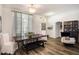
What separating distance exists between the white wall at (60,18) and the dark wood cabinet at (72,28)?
10 centimetres

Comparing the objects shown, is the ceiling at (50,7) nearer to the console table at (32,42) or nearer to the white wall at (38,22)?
the white wall at (38,22)

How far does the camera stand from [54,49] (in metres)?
2.43

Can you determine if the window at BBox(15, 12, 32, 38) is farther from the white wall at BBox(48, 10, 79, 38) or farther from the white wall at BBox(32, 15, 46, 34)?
the white wall at BBox(48, 10, 79, 38)

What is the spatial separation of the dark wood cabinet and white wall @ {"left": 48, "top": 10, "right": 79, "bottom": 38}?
0.10 m

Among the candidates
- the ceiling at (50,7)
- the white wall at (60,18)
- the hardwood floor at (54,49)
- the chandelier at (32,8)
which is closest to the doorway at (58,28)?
the white wall at (60,18)

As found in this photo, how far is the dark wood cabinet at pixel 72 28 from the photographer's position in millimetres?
2359

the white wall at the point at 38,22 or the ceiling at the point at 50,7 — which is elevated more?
the ceiling at the point at 50,7

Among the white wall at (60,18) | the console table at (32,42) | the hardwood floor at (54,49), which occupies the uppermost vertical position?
the white wall at (60,18)

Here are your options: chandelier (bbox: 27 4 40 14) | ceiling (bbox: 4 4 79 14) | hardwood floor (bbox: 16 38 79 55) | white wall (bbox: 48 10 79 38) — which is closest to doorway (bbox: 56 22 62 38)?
white wall (bbox: 48 10 79 38)

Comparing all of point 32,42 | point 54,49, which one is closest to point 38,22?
point 32,42

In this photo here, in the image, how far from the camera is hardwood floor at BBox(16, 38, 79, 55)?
7.84ft
